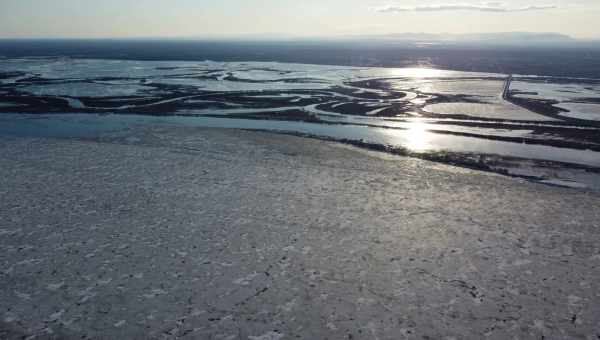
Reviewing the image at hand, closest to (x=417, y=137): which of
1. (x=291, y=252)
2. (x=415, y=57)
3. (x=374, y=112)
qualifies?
(x=374, y=112)

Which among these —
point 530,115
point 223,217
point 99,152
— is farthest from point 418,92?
point 223,217

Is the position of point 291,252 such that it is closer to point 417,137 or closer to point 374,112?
point 417,137

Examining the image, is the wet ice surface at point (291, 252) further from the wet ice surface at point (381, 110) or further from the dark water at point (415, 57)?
the dark water at point (415, 57)

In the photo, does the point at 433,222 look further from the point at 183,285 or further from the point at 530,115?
the point at 530,115

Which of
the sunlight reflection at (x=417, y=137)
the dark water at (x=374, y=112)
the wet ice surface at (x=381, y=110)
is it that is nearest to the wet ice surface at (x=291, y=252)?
the sunlight reflection at (x=417, y=137)

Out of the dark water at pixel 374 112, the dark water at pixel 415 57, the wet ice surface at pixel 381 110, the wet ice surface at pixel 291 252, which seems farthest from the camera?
A: the dark water at pixel 415 57

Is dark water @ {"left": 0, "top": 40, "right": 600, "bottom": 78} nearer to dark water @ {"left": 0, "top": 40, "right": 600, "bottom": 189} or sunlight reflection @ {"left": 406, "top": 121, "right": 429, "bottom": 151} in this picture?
dark water @ {"left": 0, "top": 40, "right": 600, "bottom": 189}

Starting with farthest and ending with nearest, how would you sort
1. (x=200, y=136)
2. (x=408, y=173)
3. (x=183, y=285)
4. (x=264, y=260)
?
(x=200, y=136) → (x=408, y=173) → (x=264, y=260) → (x=183, y=285)
